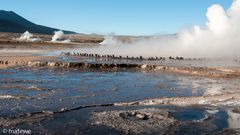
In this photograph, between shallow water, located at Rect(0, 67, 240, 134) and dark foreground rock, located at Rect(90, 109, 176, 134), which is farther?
shallow water, located at Rect(0, 67, 240, 134)

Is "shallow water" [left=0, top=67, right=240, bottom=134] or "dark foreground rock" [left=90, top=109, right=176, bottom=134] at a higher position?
"shallow water" [left=0, top=67, right=240, bottom=134]

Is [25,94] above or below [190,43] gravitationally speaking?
below

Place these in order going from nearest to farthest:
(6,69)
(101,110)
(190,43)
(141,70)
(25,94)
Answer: (101,110) < (25,94) < (6,69) < (141,70) < (190,43)

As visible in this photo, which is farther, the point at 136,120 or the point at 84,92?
the point at 84,92

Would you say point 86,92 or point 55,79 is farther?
point 55,79

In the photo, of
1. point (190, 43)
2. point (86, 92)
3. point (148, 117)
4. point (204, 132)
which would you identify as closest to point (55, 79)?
point (86, 92)

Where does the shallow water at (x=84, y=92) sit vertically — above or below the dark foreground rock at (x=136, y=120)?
above

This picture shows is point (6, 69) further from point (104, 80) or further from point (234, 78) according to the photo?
point (234, 78)

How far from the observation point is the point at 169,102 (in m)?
13.3

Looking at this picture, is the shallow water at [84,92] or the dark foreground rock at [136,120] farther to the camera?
the shallow water at [84,92]

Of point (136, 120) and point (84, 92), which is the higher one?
point (84, 92)

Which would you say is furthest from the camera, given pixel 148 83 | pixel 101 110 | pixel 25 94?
pixel 148 83

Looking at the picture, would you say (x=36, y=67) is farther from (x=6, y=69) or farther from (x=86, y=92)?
(x=86, y=92)

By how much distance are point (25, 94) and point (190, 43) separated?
33.3 metres
